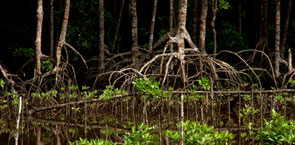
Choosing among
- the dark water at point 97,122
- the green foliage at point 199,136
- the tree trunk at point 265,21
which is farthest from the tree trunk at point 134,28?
the green foliage at point 199,136

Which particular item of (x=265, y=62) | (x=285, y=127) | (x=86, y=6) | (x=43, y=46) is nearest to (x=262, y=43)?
(x=265, y=62)

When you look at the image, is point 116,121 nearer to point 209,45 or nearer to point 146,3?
point 209,45

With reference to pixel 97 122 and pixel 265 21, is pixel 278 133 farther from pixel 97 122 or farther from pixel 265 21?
pixel 265 21

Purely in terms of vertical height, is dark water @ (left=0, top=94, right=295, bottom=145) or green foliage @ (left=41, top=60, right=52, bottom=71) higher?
green foliage @ (left=41, top=60, right=52, bottom=71)

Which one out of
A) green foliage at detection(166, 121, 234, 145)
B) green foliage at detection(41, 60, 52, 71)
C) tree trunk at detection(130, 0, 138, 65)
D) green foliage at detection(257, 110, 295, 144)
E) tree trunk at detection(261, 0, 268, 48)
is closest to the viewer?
green foliage at detection(257, 110, 295, 144)

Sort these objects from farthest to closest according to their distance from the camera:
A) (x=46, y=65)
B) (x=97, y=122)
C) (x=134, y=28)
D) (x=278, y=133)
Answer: (x=46, y=65), (x=134, y=28), (x=97, y=122), (x=278, y=133)

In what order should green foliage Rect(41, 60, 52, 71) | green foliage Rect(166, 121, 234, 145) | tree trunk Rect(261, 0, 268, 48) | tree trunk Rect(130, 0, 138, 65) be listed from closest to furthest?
green foliage Rect(166, 121, 234, 145) → tree trunk Rect(130, 0, 138, 65) → green foliage Rect(41, 60, 52, 71) → tree trunk Rect(261, 0, 268, 48)

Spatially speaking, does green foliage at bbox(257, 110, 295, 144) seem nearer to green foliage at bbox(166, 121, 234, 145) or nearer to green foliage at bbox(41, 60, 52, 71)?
green foliage at bbox(166, 121, 234, 145)

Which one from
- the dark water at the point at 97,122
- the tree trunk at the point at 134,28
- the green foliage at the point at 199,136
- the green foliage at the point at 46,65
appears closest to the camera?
the green foliage at the point at 199,136

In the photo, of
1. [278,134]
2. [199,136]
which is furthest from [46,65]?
[278,134]

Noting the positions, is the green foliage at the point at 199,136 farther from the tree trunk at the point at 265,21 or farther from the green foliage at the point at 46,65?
the tree trunk at the point at 265,21

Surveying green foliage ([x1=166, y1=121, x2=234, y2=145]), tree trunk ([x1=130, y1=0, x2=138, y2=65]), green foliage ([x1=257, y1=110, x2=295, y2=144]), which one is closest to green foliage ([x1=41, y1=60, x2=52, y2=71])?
tree trunk ([x1=130, y1=0, x2=138, y2=65])

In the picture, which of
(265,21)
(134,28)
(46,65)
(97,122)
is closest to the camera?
(97,122)

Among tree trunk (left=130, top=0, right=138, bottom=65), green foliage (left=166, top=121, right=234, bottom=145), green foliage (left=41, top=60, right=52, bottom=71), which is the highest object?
tree trunk (left=130, top=0, right=138, bottom=65)
